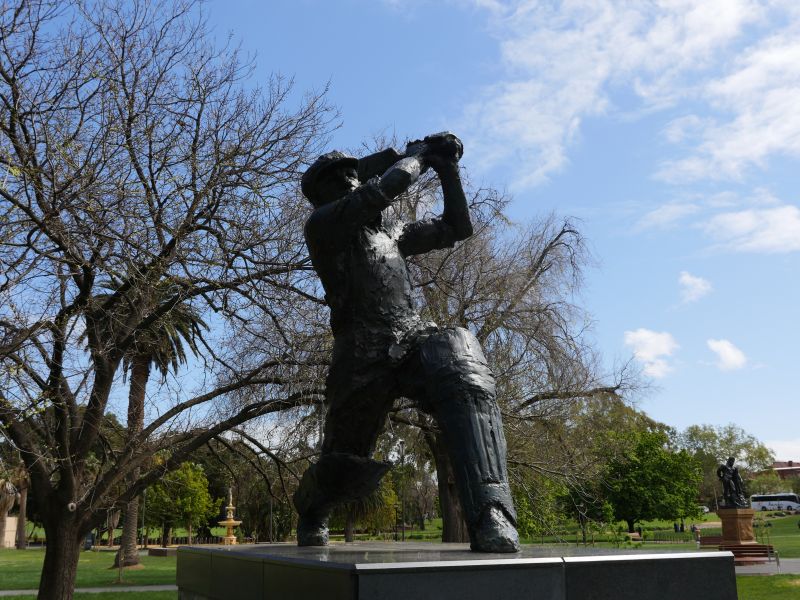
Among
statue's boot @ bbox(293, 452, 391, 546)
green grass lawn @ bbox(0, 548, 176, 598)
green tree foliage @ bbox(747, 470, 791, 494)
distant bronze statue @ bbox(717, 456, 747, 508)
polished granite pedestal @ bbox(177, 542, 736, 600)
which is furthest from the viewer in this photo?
green tree foliage @ bbox(747, 470, 791, 494)

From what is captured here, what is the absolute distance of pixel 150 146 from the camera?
29.8 feet

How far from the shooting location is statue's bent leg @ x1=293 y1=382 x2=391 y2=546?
172 inches

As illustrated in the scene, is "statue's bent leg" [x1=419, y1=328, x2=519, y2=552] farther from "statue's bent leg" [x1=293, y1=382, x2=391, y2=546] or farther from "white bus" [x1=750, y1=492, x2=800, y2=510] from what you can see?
"white bus" [x1=750, y1=492, x2=800, y2=510]

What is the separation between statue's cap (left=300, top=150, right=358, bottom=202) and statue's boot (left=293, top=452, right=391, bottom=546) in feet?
5.27

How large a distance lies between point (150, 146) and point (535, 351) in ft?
28.0

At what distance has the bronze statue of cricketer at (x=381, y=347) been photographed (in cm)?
383

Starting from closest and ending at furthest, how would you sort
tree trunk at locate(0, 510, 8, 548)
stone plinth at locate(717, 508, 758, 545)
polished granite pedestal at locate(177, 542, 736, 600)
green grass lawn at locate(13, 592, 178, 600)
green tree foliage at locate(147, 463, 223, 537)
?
polished granite pedestal at locate(177, 542, 736, 600), green grass lawn at locate(13, 592, 178, 600), stone plinth at locate(717, 508, 758, 545), green tree foliage at locate(147, 463, 223, 537), tree trunk at locate(0, 510, 8, 548)

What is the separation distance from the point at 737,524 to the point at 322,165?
80.2 feet

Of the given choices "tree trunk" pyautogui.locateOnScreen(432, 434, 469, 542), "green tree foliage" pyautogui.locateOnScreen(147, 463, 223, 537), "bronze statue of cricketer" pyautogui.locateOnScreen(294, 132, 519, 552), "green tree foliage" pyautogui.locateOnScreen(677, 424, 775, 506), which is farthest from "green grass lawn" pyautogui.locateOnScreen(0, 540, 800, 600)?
"green tree foliage" pyautogui.locateOnScreen(677, 424, 775, 506)

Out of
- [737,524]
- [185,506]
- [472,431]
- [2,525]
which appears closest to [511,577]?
[472,431]

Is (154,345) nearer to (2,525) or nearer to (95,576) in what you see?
(95,576)

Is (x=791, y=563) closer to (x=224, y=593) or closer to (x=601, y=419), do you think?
(x=601, y=419)

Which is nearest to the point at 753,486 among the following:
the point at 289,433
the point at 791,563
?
the point at 791,563

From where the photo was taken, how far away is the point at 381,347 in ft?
13.9
